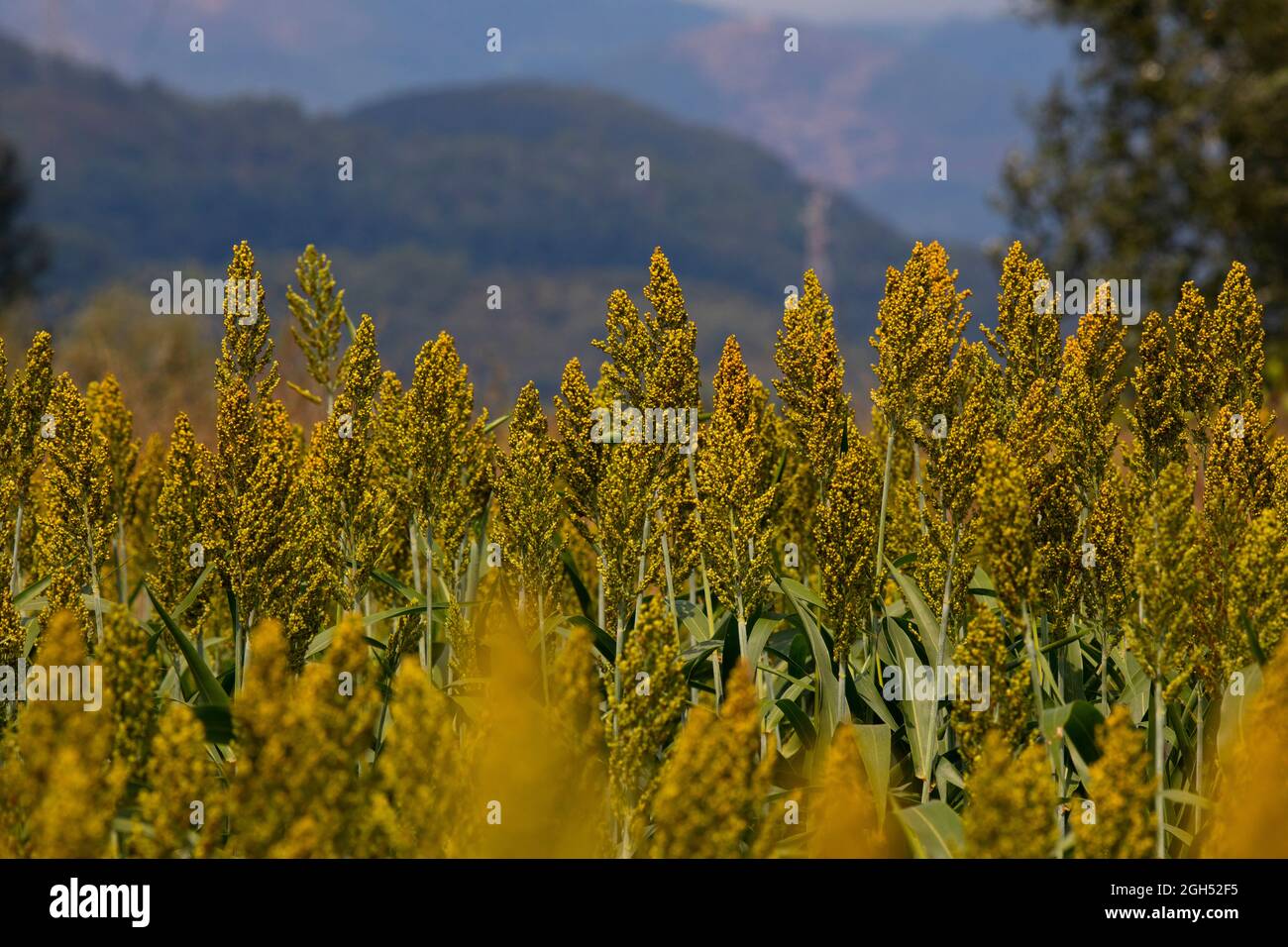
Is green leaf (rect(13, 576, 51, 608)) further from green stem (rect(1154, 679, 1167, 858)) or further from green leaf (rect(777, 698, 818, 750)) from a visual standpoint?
green stem (rect(1154, 679, 1167, 858))

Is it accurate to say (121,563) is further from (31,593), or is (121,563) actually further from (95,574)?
(95,574)

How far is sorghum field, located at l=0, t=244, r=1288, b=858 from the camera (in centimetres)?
312

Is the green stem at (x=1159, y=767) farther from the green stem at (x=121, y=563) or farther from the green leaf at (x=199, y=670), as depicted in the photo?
the green stem at (x=121, y=563)

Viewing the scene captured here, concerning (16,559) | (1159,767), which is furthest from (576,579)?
(1159,767)

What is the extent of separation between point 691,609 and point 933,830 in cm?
195

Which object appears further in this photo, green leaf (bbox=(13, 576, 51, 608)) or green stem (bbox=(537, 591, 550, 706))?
green leaf (bbox=(13, 576, 51, 608))

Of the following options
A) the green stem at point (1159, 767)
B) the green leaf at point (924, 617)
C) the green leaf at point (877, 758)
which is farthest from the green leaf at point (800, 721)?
the green stem at point (1159, 767)

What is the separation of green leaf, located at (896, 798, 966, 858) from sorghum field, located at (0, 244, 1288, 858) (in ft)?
0.04

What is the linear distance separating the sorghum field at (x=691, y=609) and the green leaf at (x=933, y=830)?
0.04 ft

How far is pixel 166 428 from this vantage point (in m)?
16.3

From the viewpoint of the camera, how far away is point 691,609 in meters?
5.70

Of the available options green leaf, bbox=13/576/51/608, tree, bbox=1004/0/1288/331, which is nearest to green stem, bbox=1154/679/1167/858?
green leaf, bbox=13/576/51/608

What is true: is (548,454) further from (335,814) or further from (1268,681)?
(1268,681)

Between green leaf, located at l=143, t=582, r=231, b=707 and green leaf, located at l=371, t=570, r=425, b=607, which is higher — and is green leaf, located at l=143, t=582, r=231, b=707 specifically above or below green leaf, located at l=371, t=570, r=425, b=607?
below
